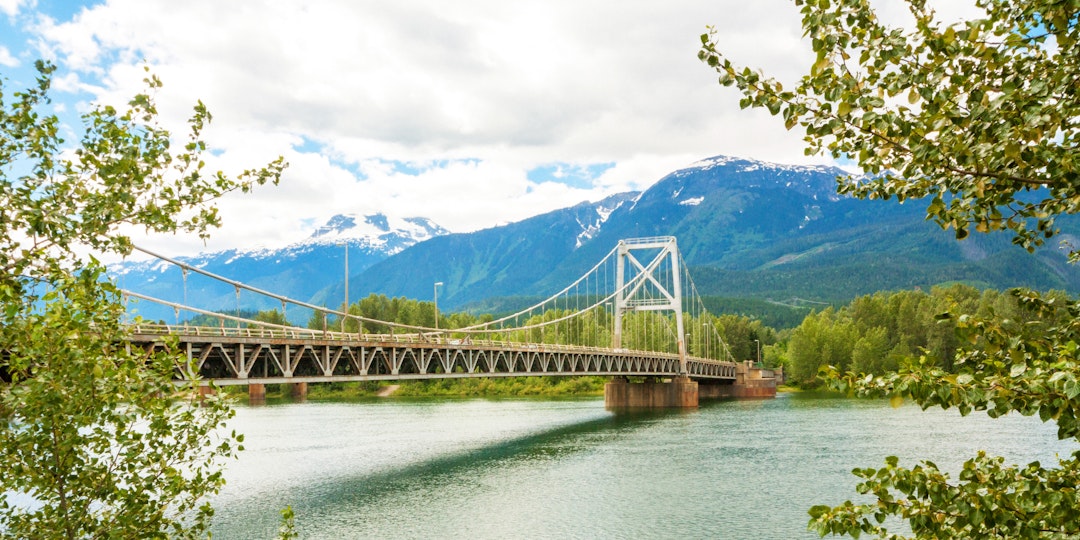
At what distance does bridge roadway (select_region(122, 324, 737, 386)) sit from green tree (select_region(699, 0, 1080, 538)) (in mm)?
5857

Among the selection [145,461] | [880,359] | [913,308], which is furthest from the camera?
[913,308]

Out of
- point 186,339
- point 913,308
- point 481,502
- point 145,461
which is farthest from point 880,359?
point 145,461

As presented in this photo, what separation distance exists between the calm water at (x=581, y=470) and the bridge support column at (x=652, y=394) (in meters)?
13.1

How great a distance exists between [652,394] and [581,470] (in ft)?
143

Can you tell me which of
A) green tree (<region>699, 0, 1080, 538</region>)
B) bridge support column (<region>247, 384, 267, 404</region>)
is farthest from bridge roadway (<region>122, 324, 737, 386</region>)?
bridge support column (<region>247, 384, 267, 404</region>)

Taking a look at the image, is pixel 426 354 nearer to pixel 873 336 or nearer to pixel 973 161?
pixel 973 161

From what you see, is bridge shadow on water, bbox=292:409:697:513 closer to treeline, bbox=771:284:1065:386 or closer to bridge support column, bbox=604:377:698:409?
bridge support column, bbox=604:377:698:409

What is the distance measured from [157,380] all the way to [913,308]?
118 metres

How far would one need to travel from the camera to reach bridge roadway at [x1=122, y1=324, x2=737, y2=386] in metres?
27.4

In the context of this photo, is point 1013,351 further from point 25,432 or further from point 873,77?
point 25,432

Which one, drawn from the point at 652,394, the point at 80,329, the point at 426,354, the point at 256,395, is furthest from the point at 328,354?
the point at 256,395

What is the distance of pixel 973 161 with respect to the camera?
3656mm

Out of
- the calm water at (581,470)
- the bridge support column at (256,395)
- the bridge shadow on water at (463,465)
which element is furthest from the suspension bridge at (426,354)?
the calm water at (581,470)

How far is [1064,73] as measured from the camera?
147 inches
